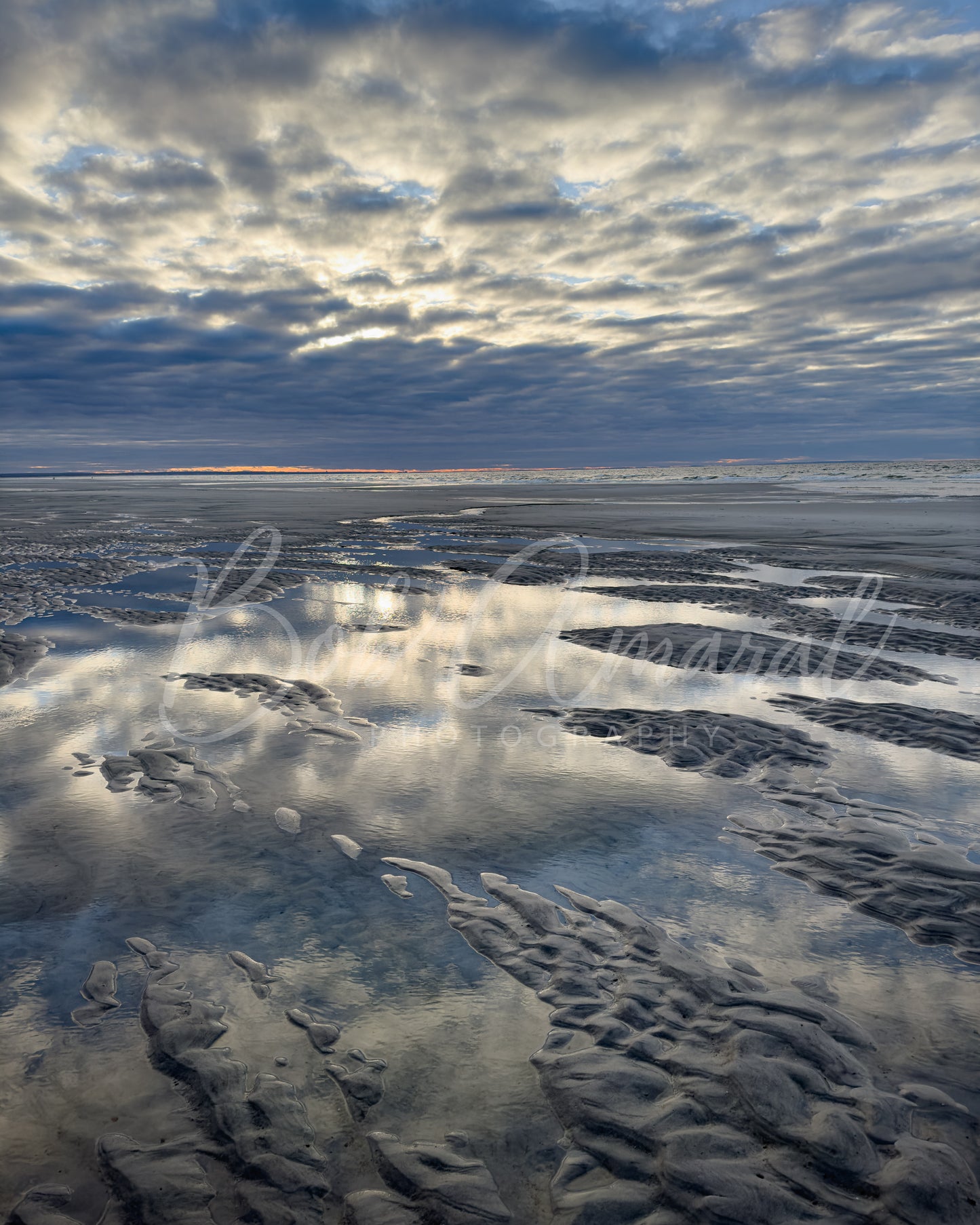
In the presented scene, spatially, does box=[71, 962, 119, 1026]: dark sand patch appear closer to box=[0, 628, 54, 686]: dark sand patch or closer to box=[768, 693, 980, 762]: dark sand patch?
box=[0, 628, 54, 686]: dark sand patch

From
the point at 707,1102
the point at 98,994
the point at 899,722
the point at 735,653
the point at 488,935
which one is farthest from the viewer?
the point at 735,653

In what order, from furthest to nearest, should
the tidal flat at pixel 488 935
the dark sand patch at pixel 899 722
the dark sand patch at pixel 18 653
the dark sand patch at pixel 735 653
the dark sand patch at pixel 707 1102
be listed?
1. the dark sand patch at pixel 735 653
2. the dark sand patch at pixel 18 653
3. the dark sand patch at pixel 899 722
4. the tidal flat at pixel 488 935
5. the dark sand patch at pixel 707 1102

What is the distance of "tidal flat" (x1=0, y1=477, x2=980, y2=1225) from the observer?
2426mm

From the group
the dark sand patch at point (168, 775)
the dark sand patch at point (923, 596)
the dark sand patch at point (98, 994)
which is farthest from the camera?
the dark sand patch at point (923, 596)

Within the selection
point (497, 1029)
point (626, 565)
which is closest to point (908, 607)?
point (626, 565)

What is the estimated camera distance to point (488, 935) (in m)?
3.73

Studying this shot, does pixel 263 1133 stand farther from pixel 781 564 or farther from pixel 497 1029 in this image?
pixel 781 564

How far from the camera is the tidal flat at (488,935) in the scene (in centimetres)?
243

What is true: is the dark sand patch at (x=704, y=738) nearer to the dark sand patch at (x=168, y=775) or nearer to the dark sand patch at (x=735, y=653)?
the dark sand patch at (x=735, y=653)

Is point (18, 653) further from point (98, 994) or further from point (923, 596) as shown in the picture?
point (923, 596)

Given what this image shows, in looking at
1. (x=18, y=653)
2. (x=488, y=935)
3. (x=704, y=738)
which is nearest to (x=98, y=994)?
(x=488, y=935)

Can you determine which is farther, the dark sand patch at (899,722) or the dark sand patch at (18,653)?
the dark sand patch at (18,653)

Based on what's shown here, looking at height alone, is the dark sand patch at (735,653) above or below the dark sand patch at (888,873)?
above

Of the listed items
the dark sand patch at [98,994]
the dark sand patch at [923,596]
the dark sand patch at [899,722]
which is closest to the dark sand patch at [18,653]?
the dark sand patch at [98,994]
